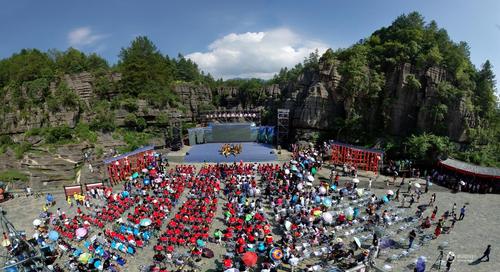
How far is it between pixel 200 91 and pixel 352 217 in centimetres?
5280

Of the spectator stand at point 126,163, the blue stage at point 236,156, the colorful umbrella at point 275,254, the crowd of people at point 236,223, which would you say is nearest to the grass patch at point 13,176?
the crowd of people at point 236,223

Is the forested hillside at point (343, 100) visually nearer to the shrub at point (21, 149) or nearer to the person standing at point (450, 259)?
the shrub at point (21, 149)

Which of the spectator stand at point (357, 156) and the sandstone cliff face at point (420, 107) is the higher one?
the sandstone cliff face at point (420, 107)

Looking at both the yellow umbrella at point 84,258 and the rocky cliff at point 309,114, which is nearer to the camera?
the yellow umbrella at point 84,258

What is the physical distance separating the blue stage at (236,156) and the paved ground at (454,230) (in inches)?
481

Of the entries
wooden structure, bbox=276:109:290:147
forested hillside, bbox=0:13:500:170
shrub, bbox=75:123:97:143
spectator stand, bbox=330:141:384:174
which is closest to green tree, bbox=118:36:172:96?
forested hillside, bbox=0:13:500:170

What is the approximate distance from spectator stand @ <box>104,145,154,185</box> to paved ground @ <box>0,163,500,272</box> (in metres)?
4.51

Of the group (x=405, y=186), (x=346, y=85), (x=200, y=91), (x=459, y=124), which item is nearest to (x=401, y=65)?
(x=346, y=85)

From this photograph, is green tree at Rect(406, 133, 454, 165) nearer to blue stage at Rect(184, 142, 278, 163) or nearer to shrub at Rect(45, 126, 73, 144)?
blue stage at Rect(184, 142, 278, 163)

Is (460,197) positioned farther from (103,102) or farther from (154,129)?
(103,102)

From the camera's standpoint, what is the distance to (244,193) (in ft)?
77.8

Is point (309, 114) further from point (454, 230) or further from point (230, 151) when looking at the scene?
point (454, 230)

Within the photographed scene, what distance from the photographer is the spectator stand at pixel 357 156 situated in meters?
29.4

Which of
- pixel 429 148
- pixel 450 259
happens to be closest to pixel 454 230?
pixel 450 259
